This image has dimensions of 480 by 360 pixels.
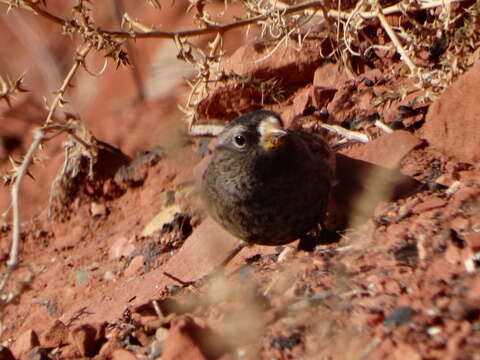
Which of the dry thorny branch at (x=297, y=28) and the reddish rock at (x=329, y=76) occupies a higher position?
the dry thorny branch at (x=297, y=28)

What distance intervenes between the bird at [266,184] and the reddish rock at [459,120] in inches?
28.8

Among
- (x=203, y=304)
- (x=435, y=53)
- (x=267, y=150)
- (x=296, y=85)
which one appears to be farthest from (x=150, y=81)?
(x=203, y=304)

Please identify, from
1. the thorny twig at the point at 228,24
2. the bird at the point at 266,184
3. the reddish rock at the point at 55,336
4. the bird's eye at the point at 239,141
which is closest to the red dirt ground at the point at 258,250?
the reddish rock at the point at 55,336

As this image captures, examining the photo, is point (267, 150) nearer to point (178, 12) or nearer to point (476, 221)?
point (476, 221)

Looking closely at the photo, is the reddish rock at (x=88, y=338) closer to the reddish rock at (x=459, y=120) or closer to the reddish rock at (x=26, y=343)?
the reddish rock at (x=26, y=343)

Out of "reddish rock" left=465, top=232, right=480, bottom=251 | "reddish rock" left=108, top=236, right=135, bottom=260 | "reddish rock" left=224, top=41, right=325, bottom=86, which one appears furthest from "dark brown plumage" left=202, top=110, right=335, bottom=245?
"reddish rock" left=224, top=41, right=325, bottom=86

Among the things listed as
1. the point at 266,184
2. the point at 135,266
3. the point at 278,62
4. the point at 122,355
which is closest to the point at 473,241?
the point at 266,184

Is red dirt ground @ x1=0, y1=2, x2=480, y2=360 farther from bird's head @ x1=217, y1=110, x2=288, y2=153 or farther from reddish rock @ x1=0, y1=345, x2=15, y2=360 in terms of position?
bird's head @ x1=217, y1=110, x2=288, y2=153

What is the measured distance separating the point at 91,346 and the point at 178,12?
4429mm

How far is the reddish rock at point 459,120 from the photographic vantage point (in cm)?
337

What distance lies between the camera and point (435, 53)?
411 centimetres

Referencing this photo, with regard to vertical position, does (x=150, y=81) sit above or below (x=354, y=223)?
above

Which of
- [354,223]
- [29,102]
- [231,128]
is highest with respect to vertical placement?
[29,102]

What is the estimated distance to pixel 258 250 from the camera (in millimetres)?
3650
